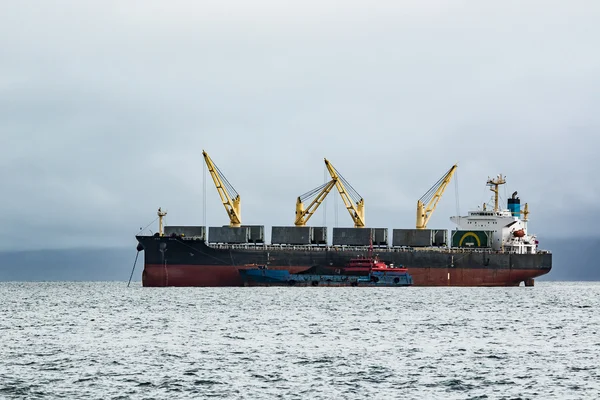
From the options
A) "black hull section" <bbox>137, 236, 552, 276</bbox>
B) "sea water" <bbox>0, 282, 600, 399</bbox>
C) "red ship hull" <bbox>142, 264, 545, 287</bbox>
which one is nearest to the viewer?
"sea water" <bbox>0, 282, 600, 399</bbox>

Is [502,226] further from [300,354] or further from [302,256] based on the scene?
[300,354]

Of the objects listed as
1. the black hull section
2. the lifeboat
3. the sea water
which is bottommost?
the sea water

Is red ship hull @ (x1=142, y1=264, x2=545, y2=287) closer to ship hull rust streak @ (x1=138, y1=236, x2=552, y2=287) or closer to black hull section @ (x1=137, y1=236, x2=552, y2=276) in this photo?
ship hull rust streak @ (x1=138, y1=236, x2=552, y2=287)

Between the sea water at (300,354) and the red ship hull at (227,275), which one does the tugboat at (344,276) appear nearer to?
the red ship hull at (227,275)

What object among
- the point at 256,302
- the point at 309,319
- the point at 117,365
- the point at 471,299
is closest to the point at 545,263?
the point at 471,299

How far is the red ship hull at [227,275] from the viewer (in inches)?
3984

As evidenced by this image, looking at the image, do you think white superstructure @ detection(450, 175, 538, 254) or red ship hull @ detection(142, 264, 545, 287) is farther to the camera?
white superstructure @ detection(450, 175, 538, 254)

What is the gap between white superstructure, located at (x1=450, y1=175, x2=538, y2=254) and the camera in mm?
118688

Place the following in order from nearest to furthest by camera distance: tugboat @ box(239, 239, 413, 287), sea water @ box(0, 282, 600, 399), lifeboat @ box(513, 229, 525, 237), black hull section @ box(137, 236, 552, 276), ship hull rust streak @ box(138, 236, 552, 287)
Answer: sea water @ box(0, 282, 600, 399) < tugboat @ box(239, 239, 413, 287) < black hull section @ box(137, 236, 552, 276) < ship hull rust streak @ box(138, 236, 552, 287) < lifeboat @ box(513, 229, 525, 237)

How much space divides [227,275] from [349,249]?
49.9ft

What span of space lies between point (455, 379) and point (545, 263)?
8498 cm

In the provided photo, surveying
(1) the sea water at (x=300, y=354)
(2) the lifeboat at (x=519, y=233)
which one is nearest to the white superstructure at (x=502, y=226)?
(2) the lifeboat at (x=519, y=233)

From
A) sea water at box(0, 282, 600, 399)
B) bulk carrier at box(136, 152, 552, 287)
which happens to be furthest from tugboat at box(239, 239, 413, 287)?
sea water at box(0, 282, 600, 399)

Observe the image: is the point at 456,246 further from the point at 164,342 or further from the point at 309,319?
the point at 164,342
